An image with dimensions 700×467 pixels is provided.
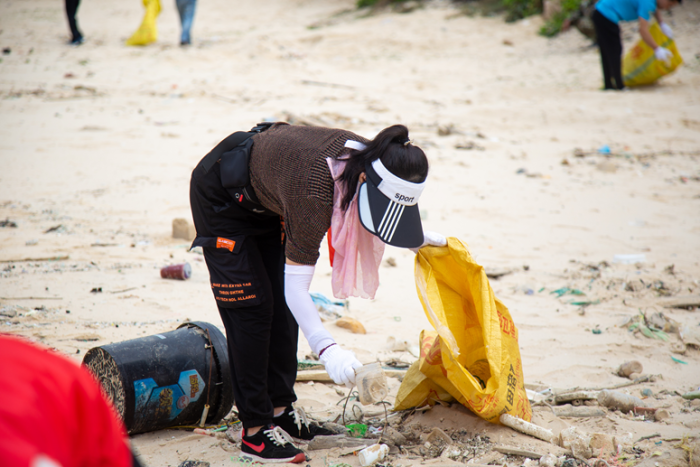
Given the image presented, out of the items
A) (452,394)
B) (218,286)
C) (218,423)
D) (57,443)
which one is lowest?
(218,423)

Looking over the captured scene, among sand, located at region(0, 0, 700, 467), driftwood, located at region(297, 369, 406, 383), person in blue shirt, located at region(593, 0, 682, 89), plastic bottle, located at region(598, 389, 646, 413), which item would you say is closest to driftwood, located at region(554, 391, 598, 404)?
plastic bottle, located at region(598, 389, 646, 413)

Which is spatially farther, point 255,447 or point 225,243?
point 255,447

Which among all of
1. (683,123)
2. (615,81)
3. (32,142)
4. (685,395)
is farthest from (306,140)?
(615,81)

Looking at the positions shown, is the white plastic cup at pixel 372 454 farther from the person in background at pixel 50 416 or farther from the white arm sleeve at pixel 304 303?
the person in background at pixel 50 416

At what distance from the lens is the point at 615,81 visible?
8805mm

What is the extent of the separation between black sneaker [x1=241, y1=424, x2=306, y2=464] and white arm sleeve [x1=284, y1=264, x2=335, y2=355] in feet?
1.87

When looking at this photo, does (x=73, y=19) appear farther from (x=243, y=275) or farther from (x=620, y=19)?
(x=243, y=275)

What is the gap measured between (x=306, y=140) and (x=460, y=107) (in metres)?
7.10

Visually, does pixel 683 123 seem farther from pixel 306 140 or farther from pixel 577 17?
pixel 306 140

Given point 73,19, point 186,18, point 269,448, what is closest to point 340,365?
point 269,448

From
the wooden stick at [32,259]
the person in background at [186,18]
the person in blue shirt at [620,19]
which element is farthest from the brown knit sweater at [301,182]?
the person in background at [186,18]

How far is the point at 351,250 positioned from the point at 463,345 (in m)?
0.76

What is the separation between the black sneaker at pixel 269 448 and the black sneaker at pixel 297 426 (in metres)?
0.16

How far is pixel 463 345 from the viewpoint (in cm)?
231
